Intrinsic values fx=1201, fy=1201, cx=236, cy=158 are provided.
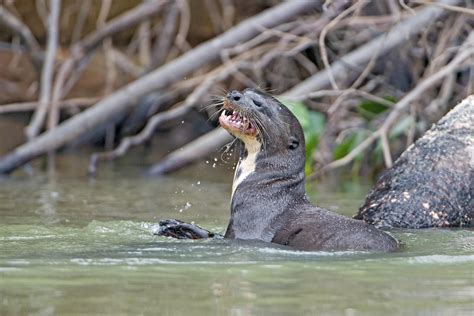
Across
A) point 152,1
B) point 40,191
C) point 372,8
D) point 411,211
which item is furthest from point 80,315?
point 372,8

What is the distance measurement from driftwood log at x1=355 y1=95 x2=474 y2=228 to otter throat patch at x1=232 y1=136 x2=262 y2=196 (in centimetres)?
64

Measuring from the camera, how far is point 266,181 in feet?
17.2

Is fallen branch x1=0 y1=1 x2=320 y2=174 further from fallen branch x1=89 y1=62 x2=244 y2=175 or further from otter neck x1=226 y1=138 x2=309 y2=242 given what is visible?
otter neck x1=226 y1=138 x2=309 y2=242

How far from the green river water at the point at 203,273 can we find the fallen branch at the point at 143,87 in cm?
178

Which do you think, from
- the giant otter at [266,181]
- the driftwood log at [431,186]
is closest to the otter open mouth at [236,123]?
the giant otter at [266,181]

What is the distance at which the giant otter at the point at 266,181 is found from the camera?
490 cm

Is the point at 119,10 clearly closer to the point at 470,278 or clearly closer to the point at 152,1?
the point at 152,1

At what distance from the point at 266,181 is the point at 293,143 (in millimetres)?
222

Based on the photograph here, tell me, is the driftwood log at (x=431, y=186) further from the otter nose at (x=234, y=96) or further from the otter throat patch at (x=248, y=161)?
the otter nose at (x=234, y=96)

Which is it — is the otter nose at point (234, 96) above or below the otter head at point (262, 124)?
above

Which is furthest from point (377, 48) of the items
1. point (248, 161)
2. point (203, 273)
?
point (203, 273)

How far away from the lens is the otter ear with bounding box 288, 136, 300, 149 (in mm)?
5312

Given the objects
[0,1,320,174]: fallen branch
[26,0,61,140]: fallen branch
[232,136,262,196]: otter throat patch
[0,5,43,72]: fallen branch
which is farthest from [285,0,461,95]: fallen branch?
[232,136,262,196]: otter throat patch

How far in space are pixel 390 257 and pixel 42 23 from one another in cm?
647
